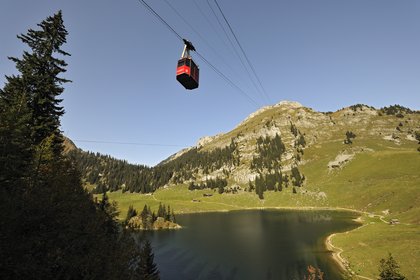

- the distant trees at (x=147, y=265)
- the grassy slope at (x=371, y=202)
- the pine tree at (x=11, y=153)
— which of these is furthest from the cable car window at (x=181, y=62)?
the grassy slope at (x=371, y=202)

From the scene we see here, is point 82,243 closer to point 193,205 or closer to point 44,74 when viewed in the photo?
point 44,74

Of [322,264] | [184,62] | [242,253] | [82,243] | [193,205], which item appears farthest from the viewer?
[193,205]

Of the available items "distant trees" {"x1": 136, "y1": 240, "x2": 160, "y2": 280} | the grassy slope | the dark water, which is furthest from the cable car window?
the grassy slope

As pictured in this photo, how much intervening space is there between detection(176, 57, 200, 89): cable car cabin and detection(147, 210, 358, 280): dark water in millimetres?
38225

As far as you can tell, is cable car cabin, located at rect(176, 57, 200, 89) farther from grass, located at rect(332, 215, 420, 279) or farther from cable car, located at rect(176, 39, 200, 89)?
grass, located at rect(332, 215, 420, 279)

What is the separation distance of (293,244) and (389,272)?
4167 centimetres

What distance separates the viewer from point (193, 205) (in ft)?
614

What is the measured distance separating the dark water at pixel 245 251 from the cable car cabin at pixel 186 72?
38.2m

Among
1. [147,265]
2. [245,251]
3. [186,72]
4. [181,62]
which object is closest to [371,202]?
[245,251]

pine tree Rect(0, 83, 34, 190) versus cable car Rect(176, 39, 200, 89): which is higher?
cable car Rect(176, 39, 200, 89)

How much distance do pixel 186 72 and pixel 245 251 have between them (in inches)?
2211

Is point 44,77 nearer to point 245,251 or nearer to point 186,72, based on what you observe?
point 186,72

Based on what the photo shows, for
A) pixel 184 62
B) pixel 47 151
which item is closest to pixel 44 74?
pixel 47 151

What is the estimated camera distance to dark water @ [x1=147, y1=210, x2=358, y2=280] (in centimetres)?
5194
